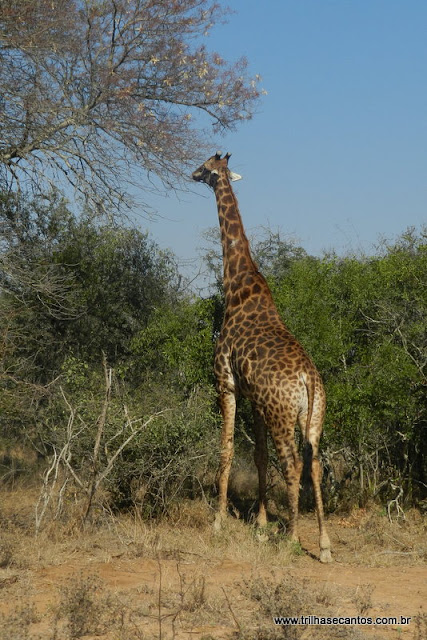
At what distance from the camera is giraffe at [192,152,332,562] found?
27.7ft

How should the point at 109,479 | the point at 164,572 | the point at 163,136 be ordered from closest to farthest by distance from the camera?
the point at 164,572 < the point at 109,479 < the point at 163,136

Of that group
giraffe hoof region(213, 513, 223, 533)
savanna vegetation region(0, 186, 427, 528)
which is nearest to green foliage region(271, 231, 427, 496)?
savanna vegetation region(0, 186, 427, 528)

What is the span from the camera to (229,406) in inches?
369

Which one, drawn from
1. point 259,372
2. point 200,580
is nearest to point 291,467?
point 259,372

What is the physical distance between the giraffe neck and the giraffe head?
0.08 m

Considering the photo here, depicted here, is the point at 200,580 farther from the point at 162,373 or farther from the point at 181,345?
the point at 162,373

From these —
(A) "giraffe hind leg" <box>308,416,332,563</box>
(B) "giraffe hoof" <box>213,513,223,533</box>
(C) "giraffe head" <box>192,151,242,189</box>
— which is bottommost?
(B) "giraffe hoof" <box>213,513,223,533</box>

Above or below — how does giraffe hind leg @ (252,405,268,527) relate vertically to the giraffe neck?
below

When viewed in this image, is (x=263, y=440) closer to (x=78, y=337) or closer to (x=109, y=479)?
(x=109, y=479)

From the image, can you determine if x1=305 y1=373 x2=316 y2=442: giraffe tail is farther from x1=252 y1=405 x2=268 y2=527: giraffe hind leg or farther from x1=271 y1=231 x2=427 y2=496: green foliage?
x1=271 y1=231 x2=427 y2=496: green foliage

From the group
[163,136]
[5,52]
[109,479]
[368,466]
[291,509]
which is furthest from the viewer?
[163,136]

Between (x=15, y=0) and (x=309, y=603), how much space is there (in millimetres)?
9024

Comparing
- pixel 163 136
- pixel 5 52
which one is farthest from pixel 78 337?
pixel 5 52

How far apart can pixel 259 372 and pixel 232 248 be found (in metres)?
1.92
